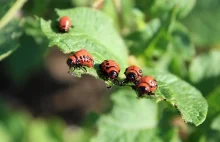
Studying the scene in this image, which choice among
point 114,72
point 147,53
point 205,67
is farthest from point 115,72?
point 205,67

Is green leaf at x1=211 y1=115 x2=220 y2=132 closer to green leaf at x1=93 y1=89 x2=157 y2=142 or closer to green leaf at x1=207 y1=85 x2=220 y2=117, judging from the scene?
green leaf at x1=207 y1=85 x2=220 y2=117

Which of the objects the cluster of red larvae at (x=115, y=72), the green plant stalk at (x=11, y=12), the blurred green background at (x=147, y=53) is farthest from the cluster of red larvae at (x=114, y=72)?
the green plant stalk at (x=11, y=12)

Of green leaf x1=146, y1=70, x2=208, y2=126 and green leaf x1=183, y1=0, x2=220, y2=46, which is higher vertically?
green leaf x1=183, y1=0, x2=220, y2=46

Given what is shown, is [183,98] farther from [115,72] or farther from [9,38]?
[9,38]

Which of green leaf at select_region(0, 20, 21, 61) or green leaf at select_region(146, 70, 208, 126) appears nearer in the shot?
green leaf at select_region(146, 70, 208, 126)

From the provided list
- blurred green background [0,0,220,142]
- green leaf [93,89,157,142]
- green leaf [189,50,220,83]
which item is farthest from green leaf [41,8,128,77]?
green leaf [189,50,220,83]

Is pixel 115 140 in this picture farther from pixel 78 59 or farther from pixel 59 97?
pixel 59 97

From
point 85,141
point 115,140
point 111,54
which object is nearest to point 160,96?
point 111,54
